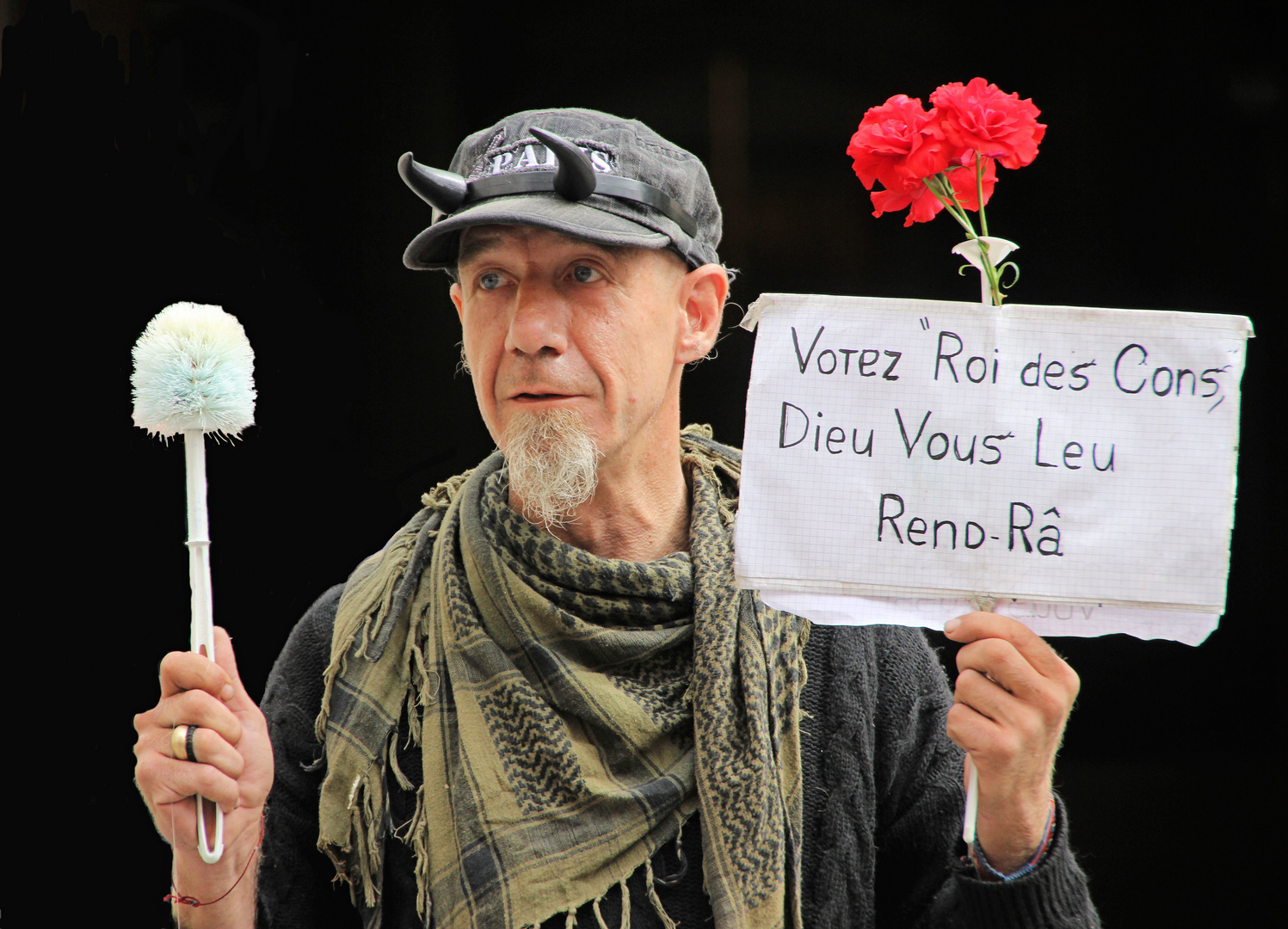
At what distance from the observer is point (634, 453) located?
6.53 feet

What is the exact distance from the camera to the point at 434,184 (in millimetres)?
1829

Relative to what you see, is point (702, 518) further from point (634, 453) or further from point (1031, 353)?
point (1031, 353)

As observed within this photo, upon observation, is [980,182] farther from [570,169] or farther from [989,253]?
[570,169]

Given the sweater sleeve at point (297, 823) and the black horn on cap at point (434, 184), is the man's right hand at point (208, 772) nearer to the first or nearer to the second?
the sweater sleeve at point (297, 823)

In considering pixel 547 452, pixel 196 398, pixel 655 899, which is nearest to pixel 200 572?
pixel 196 398

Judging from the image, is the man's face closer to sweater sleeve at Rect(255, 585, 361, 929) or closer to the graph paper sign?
the graph paper sign

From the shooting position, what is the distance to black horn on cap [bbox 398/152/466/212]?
1.80 metres

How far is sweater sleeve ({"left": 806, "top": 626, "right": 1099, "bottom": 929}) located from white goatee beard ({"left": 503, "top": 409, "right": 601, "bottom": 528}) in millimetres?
531

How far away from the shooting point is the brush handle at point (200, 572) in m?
1.51

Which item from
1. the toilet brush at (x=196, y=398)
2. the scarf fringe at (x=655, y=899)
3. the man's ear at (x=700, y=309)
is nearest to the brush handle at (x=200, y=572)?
the toilet brush at (x=196, y=398)

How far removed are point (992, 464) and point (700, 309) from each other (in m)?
0.70

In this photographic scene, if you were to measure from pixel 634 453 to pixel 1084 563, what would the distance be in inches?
30.8

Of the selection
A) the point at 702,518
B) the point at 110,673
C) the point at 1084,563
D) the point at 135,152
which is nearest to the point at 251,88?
the point at 135,152

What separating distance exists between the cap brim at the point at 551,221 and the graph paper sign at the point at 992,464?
0.34m
